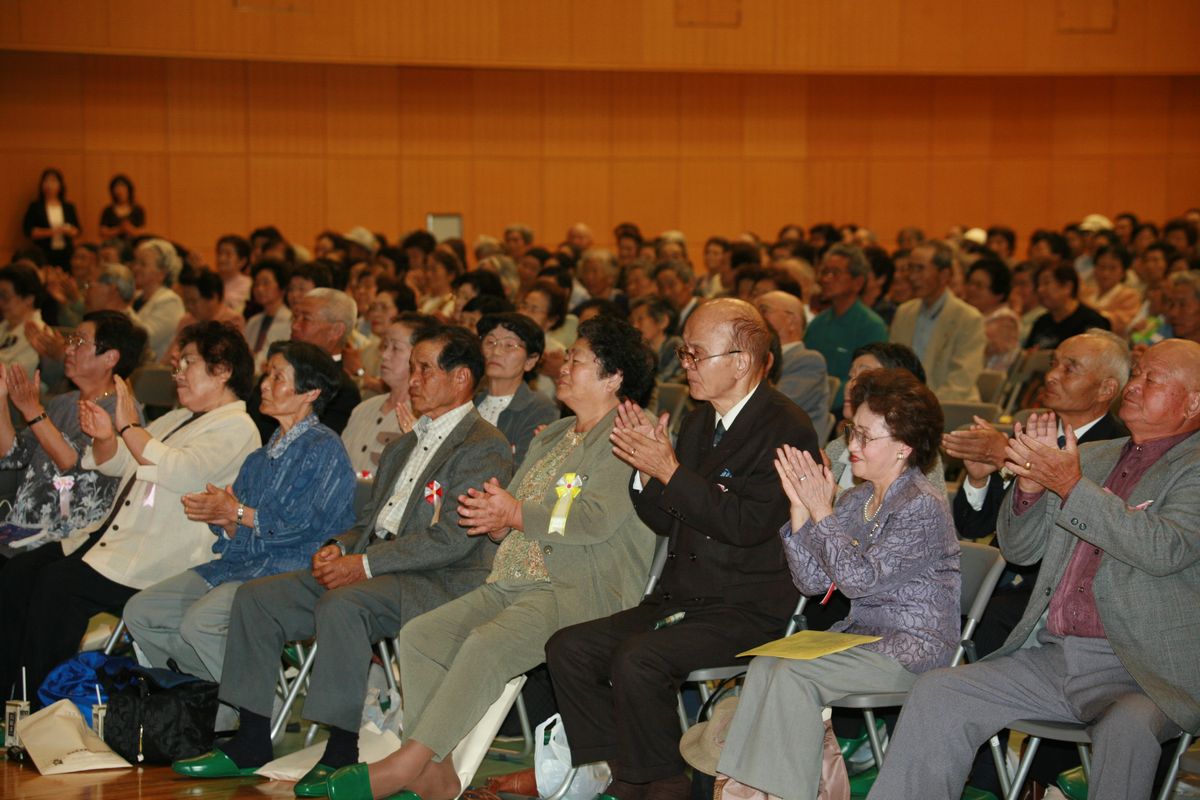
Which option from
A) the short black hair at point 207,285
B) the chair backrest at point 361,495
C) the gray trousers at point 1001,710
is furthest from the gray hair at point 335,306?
the gray trousers at point 1001,710

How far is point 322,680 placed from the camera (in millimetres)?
4258

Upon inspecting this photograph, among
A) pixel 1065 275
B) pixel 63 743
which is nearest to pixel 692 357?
pixel 63 743

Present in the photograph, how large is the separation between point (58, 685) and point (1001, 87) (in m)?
15.4

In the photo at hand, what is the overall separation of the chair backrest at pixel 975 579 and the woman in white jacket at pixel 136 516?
2603 mm

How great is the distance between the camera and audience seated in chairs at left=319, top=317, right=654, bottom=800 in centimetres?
402

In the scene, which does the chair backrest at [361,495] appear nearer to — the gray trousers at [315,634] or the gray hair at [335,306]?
the gray trousers at [315,634]

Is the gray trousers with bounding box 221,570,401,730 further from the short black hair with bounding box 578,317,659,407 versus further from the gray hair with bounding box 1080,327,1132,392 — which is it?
the gray hair with bounding box 1080,327,1132,392

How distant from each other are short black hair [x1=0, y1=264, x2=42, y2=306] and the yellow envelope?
5.68 m

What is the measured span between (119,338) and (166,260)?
15.8ft

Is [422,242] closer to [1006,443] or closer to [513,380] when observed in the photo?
[513,380]

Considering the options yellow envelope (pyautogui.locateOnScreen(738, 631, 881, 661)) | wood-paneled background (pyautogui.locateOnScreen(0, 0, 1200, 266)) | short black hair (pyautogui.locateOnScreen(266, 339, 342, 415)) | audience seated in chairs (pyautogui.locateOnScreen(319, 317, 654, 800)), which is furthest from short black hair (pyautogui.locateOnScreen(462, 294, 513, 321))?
wood-paneled background (pyautogui.locateOnScreen(0, 0, 1200, 266))

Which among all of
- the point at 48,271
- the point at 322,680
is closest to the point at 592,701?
the point at 322,680

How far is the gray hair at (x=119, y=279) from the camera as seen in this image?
8.59 metres

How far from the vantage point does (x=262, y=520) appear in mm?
4730
